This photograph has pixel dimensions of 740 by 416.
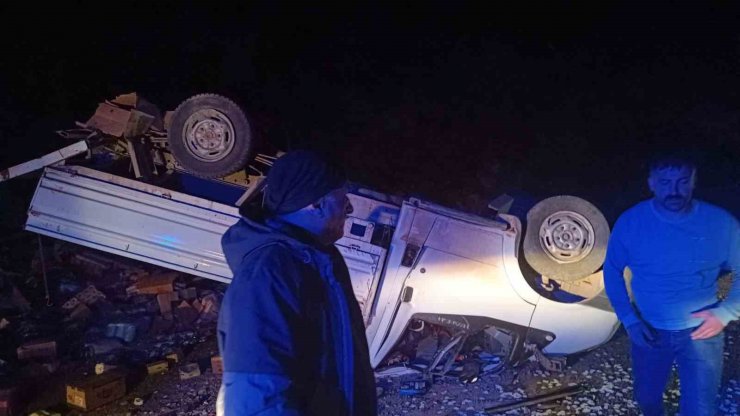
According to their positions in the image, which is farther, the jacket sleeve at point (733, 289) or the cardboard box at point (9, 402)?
the cardboard box at point (9, 402)

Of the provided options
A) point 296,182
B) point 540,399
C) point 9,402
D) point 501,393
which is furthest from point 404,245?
point 9,402

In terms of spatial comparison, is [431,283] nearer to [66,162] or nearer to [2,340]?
[66,162]

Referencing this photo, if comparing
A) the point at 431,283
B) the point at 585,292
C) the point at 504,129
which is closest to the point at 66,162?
the point at 431,283

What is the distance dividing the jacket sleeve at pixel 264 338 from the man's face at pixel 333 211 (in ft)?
0.98

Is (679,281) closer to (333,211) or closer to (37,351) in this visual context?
(333,211)

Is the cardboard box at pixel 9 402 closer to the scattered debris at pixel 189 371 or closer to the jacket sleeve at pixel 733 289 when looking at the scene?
the scattered debris at pixel 189 371

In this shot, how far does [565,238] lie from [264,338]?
11.9ft

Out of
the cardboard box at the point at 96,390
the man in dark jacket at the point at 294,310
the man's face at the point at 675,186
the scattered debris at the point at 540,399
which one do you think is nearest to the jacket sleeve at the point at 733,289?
the man's face at the point at 675,186

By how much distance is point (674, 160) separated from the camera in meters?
3.04

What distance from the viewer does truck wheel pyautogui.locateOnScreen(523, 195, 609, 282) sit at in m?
4.63

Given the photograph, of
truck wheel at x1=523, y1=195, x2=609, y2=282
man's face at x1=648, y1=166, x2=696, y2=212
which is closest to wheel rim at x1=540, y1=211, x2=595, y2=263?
truck wheel at x1=523, y1=195, x2=609, y2=282

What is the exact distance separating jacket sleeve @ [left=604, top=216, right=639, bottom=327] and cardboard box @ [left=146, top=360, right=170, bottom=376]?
402cm

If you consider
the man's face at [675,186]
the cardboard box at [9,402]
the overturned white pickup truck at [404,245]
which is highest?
the man's face at [675,186]

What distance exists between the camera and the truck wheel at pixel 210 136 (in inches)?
217
